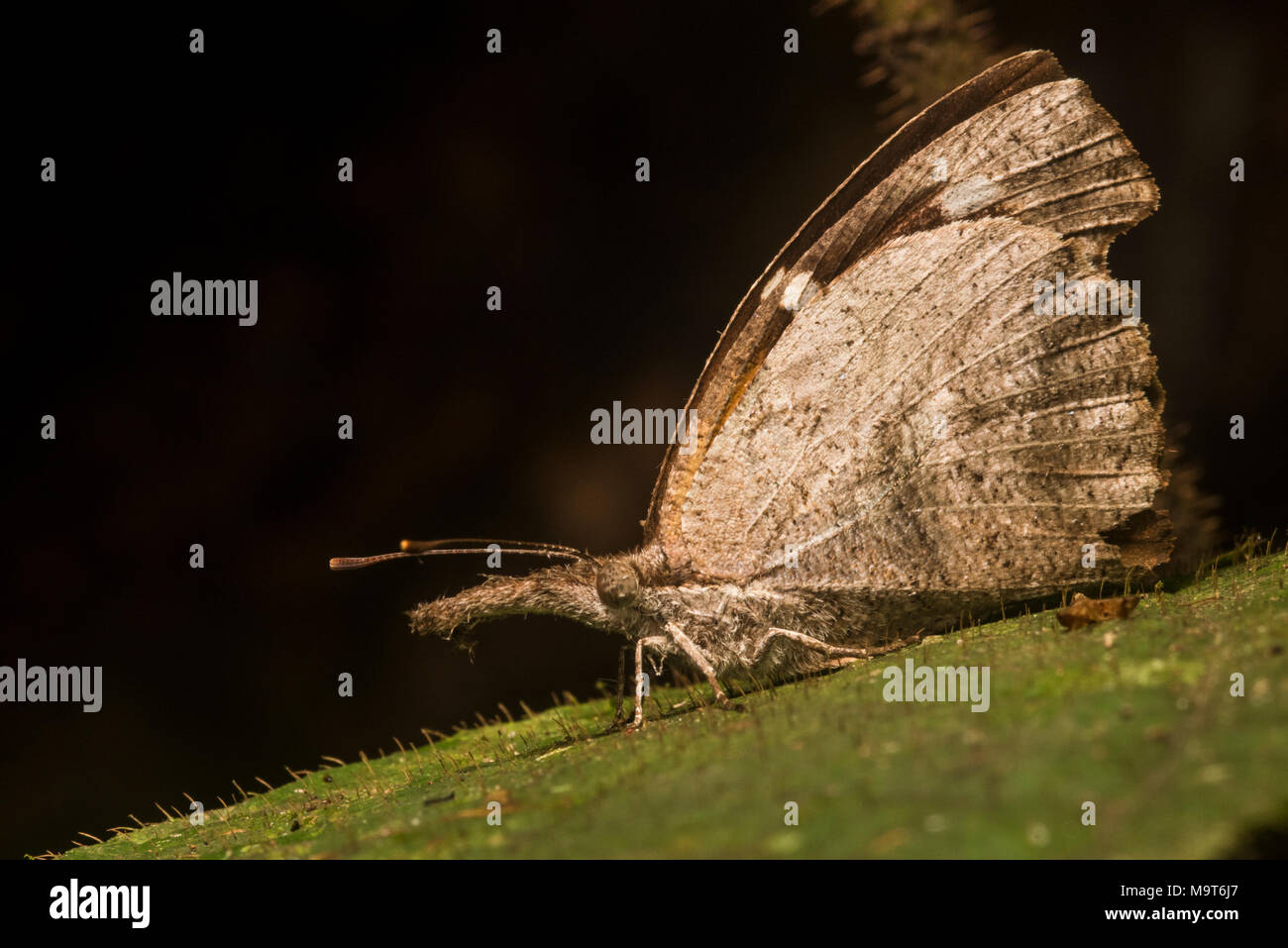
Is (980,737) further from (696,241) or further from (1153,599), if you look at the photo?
(696,241)

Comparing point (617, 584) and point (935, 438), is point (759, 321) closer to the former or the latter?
point (935, 438)

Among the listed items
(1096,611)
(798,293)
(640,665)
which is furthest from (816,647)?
(798,293)

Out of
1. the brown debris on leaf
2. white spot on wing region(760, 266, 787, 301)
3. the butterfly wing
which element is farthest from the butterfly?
the brown debris on leaf

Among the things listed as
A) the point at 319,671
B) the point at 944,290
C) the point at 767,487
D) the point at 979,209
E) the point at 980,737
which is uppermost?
the point at 979,209

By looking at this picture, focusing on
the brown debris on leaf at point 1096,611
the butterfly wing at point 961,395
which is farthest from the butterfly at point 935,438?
the brown debris on leaf at point 1096,611

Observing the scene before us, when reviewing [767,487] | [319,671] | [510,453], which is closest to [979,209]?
[767,487]

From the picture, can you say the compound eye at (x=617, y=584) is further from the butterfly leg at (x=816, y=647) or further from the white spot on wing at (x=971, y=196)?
the white spot on wing at (x=971, y=196)
